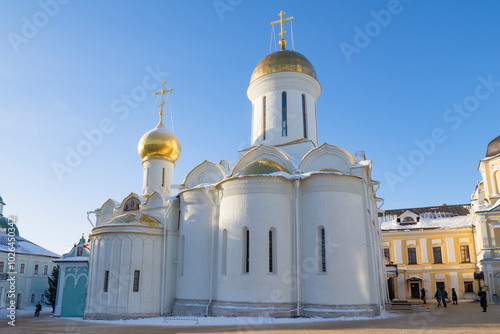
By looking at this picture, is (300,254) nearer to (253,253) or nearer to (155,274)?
(253,253)

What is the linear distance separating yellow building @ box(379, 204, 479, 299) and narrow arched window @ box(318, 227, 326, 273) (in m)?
13.5

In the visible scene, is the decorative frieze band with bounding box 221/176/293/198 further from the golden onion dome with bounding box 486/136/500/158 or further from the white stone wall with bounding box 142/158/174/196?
the golden onion dome with bounding box 486/136/500/158

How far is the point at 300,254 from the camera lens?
13.6 meters

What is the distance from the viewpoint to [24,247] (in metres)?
30.5

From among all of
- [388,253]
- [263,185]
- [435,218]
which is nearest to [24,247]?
[263,185]

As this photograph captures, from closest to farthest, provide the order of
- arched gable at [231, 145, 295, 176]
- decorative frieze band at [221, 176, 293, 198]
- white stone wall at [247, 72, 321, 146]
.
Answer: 1. decorative frieze band at [221, 176, 293, 198]
2. arched gable at [231, 145, 295, 176]
3. white stone wall at [247, 72, 321, 146]

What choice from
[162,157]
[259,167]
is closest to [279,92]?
[259,167]

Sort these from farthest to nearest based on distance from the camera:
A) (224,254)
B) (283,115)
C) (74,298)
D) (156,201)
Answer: (283,115)
(74,298)
(156,201)
(224,254)

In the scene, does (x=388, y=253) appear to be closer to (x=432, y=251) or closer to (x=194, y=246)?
(x=432, y=251)

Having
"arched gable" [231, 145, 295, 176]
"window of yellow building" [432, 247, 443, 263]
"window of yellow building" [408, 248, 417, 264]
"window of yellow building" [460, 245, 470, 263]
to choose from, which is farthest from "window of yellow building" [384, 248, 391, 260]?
"arched gable" [231, 145, 295, 176]

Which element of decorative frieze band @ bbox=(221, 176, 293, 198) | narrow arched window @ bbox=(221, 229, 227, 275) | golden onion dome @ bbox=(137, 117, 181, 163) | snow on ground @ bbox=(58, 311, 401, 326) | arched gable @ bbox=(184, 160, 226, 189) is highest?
golden onion dome @ bbox=(137, 117, 181, 163)

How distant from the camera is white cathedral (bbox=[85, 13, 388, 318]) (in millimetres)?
13188

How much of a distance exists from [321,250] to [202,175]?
20.6ft

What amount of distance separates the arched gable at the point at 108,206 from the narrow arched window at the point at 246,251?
331 inches
